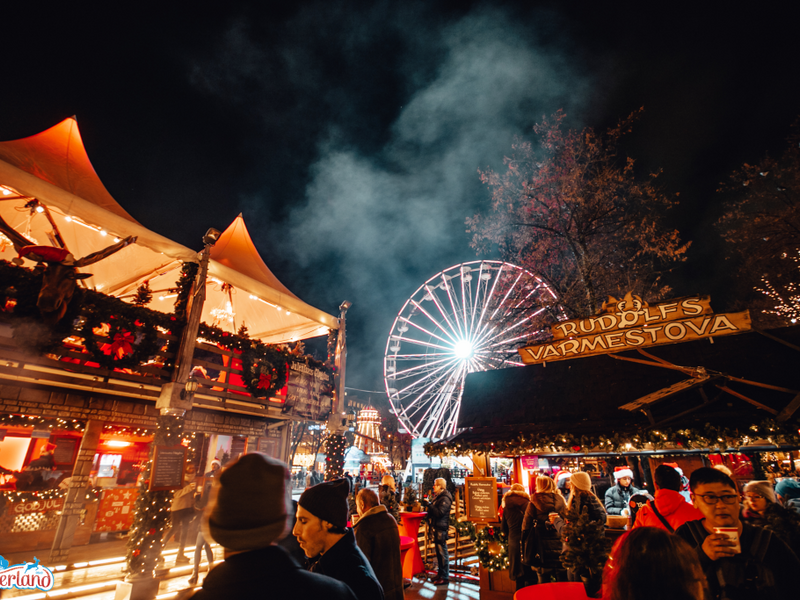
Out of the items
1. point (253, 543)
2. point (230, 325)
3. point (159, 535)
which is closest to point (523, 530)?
point (253, 543)

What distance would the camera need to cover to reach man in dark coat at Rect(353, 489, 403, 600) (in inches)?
124

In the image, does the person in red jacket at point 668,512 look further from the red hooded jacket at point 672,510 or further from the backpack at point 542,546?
the backpack at point 542,546

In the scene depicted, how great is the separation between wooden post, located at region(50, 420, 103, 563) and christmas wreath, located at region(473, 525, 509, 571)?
26.7ft

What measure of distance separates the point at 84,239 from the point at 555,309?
1531 cm

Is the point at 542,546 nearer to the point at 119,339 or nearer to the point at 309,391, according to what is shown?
the point at 309,391

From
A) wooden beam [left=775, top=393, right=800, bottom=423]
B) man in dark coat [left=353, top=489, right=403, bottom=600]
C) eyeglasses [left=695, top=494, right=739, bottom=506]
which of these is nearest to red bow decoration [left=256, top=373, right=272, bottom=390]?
man in dark coat [left=353, top=489, right=403, bottom=600]

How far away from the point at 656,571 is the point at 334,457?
9257 millimetres

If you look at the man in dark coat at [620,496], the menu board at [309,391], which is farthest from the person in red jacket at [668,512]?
the menu board at [309,391]

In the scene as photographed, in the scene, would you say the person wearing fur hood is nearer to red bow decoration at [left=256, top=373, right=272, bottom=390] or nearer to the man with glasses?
the man with glasses

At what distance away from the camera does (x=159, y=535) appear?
593 centimetres

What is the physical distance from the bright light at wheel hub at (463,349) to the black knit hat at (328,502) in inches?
578

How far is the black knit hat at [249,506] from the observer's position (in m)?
1.27

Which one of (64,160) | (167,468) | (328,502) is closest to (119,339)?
(167,468)

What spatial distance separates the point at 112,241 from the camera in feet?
33.5
